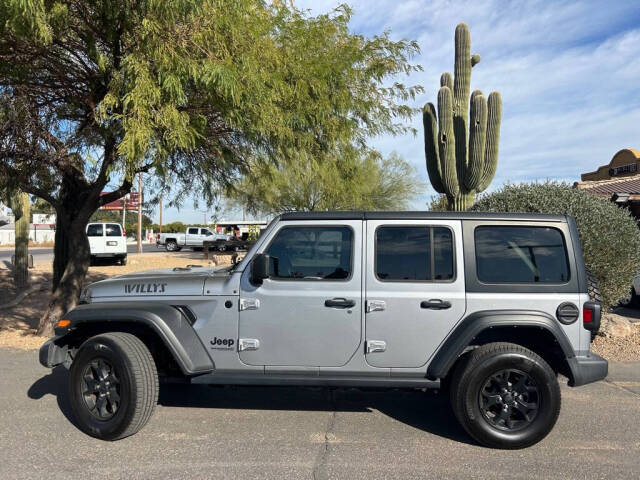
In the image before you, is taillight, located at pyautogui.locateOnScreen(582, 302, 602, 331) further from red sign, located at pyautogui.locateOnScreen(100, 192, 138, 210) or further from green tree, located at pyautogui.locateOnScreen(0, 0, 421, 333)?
red sign, located at pyautogui.locateOnScreen(100, 192, 138, 210)

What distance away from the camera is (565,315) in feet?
13.0

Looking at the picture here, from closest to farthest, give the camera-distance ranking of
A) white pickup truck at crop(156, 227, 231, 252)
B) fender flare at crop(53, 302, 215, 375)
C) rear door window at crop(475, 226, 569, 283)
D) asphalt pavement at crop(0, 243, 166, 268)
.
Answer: fender flare at crop(53, 302, 215, 375) < rear door window at crop(475, 226, 569, 283) < asphalt pavement at crop(0, 243, 166, 268) < white pickup truck at crop(156, 227, 231, 252)

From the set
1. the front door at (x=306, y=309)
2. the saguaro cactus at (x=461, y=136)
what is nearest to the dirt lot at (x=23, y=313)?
the front door at (x=306, y=309)

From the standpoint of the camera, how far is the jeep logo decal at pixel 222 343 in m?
4.11

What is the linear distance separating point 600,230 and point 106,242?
19.3 meters

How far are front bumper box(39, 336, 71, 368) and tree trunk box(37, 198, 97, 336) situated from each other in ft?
12.9

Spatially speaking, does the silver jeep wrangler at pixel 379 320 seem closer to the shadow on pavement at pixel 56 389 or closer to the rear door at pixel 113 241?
the shadow on pavement at pixel 56 389

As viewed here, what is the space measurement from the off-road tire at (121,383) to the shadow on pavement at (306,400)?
16.4 inches

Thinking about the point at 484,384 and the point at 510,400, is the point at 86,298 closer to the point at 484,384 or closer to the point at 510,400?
the point at 484,384

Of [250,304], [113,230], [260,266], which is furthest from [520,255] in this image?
[113,230]

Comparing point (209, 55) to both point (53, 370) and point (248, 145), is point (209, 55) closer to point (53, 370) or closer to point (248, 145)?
point (248, 145)

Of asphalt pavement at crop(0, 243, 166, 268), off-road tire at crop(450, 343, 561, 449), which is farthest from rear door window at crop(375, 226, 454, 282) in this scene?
asphalt pavement at crop(0, 243, 166, 268)

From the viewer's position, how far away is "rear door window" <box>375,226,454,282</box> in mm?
4121

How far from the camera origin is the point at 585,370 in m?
3.92
